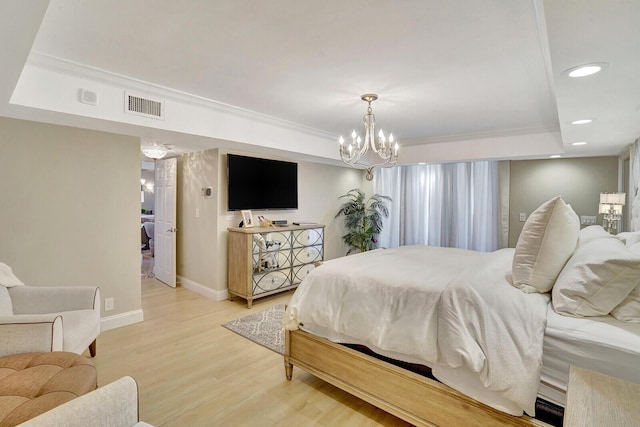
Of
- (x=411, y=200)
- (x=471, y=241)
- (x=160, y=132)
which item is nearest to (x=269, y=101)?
(x=160, y=132)

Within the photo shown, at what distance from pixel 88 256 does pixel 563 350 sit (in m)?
3.94

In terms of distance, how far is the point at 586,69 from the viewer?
1.53 m

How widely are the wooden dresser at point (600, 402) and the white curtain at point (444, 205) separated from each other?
455 centimetres

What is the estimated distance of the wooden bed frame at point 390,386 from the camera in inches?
62.8

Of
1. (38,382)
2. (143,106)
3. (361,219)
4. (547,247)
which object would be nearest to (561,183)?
(361,219)

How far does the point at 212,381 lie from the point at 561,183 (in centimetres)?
526

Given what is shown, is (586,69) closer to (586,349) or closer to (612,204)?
(586,349)

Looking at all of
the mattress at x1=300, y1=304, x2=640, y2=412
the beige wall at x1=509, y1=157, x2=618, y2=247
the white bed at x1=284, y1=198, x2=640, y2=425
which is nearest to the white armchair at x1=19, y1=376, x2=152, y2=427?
the white bed at x1=284, y1=198, x2=640, y2=425

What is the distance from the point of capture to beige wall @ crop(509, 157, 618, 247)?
14.1 feet

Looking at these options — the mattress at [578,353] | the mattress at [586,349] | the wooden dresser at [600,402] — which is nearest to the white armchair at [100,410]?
the wooden dresser at [600,402]

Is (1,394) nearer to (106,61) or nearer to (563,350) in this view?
(106,61)

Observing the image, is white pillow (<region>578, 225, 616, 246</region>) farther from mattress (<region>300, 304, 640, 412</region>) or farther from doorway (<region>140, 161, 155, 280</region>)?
doorway (<region>140, 161, 155, 280</region>)

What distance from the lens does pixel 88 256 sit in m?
3.15

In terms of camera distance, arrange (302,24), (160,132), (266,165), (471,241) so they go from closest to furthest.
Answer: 1. (302,24)
2. (160,132)
3. (266,165)
4. (471,241)
